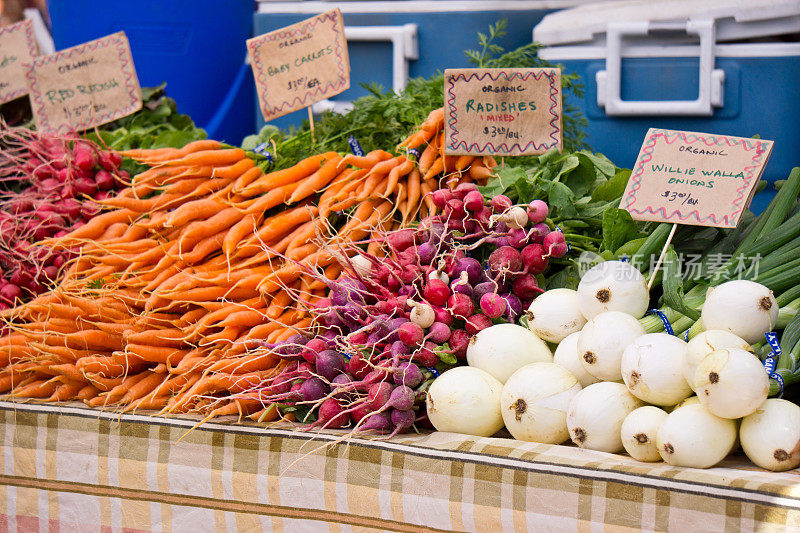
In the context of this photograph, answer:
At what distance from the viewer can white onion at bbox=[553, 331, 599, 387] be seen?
4.76ft

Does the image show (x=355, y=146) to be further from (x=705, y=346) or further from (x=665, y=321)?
(x=705, y=346)

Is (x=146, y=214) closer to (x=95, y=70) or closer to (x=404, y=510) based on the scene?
(x=95, y=70)

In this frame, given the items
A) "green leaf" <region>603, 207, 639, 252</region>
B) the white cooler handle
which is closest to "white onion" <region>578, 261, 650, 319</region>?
"green leaf" <region>603, 207, 639, 252</region>

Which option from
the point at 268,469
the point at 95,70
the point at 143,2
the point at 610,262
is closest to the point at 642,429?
the point at 610,262

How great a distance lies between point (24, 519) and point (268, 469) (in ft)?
2.28

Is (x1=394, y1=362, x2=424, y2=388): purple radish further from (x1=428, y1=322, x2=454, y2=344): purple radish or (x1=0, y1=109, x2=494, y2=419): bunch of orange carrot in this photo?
(x1=0, y1=109, x2=494, y2=419): bunch of orange carrot

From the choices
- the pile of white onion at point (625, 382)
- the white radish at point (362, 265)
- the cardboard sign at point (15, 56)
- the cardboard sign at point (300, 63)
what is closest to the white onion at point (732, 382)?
the pile of white onion at point (625, 382)

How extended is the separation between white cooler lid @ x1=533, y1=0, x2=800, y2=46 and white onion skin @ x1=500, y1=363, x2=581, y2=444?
1.61 m

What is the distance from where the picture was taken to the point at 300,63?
7.20ft

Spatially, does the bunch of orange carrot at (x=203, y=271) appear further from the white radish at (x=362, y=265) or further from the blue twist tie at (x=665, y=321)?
the blue twist tie at (x=665, y=321)

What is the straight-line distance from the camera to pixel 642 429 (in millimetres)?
1244

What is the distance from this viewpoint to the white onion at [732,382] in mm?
1137

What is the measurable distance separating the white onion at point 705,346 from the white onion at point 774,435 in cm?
11

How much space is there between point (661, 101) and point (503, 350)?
4.80ft
